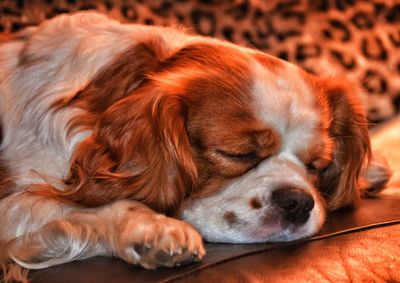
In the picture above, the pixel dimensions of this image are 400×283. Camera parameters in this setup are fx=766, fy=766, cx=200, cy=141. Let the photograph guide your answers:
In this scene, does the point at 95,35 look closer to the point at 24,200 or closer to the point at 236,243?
the point at 24,200

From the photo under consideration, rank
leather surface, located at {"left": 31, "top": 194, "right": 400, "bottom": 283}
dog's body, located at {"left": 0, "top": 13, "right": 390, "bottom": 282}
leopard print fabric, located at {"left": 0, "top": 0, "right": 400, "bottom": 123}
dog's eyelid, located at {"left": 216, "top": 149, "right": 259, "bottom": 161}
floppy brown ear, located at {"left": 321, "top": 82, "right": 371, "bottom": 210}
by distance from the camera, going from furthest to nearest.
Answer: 1. leopard print fabric, located at {"left": 0, "top": 0, "right": 400, "bottom": 123}
2. floppy brown ear, located at {"left": 321, "top": 82, "right": 371, "bottom": 210}
3. dog's eyelid, located at {"left": 216, "top": 149, "right": 259, "bottom": 161}
4. dog's body, located at {"left": 0, "top": 13, "right": 390, "bottom": 282}
5. leather surface, located at {"left": 31, "top": 194, "right": 400, "bottom": 283}

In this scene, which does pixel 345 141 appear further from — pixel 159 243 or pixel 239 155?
pixel 159 243

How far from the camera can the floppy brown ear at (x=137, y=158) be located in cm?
166

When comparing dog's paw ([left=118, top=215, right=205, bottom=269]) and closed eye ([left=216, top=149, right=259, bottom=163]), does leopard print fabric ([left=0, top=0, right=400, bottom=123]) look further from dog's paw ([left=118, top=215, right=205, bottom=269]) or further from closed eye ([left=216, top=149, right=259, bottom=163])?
dog's paw ([left=118, top=215, right=205, bottom=269])

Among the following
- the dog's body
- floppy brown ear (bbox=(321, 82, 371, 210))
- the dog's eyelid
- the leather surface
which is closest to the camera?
the leather surface

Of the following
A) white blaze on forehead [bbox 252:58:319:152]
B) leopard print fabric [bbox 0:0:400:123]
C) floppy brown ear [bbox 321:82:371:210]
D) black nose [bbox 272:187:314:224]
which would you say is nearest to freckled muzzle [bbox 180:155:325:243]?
black nose [bbox 272:187:314:224]

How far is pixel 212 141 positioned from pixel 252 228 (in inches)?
8.9

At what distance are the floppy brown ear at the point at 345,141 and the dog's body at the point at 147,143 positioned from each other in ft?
0.37

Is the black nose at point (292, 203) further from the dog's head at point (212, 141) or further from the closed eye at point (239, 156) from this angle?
the closed eye at point (239, 156)

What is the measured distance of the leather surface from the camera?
1361 millimetres

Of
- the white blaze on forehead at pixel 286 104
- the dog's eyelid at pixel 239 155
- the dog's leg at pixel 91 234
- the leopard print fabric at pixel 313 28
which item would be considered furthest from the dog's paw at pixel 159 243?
the leopard print fabric at pixel 313 28

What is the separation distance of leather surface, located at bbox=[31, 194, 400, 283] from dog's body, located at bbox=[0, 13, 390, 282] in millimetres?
62

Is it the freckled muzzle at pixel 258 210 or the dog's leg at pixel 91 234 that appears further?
the freckled muzzle at pixel 258 210

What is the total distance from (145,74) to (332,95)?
0.57 metres
